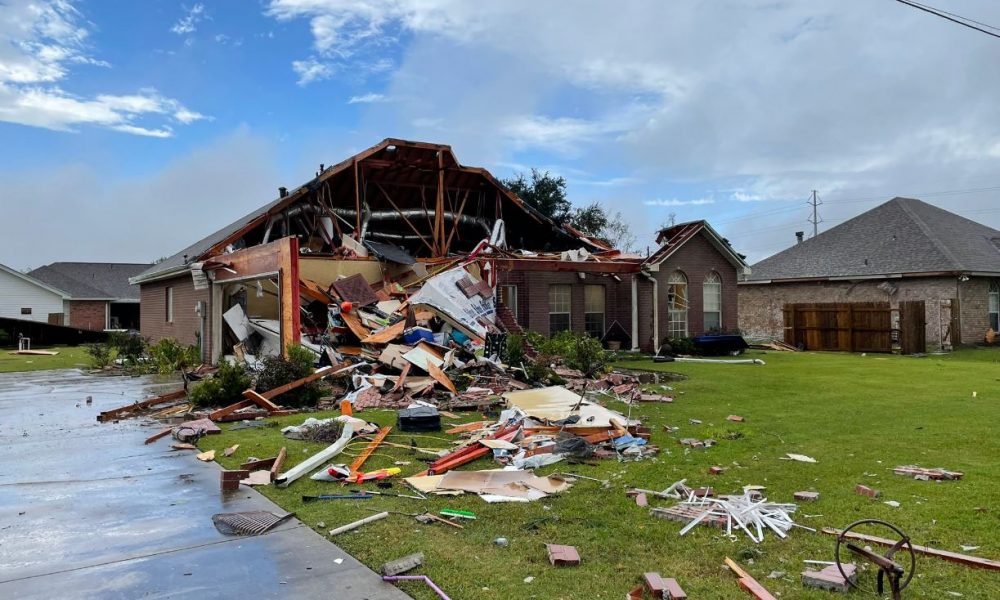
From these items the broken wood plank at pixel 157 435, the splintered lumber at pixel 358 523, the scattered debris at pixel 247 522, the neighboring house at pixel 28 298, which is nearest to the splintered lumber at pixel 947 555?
the splintered lumber at pixel 358 523

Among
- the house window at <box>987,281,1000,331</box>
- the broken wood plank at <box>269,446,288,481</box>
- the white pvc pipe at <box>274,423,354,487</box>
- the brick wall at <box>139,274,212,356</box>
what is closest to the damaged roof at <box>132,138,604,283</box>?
the brick wall at <box>139,274,212,356</box>

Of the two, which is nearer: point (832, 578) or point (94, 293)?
→ point (832, 578)

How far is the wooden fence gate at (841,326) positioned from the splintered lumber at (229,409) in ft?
72.8

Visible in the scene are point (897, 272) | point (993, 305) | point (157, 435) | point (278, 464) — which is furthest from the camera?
point (993, 305)

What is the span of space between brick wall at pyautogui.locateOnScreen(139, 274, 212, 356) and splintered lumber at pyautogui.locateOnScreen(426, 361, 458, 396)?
975cm

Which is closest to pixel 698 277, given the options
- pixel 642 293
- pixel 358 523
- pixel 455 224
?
pixel 642 293

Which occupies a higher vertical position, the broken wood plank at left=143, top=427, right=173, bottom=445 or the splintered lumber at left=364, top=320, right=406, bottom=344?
the splintered lumber at left=364, top=320, right=406, bottom=344

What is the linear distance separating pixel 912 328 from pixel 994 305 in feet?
22.3

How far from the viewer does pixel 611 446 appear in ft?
26.2

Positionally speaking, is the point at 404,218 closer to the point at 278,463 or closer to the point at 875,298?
the point at 278,463

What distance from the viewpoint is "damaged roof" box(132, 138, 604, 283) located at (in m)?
20.4

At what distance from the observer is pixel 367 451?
25.5 ft

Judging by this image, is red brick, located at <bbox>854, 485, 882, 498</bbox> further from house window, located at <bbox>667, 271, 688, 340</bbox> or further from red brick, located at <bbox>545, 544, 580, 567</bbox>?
house window, located at <bbox>667, 271, 688, 340</bbox>

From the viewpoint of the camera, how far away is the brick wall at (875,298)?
83.7 ft
